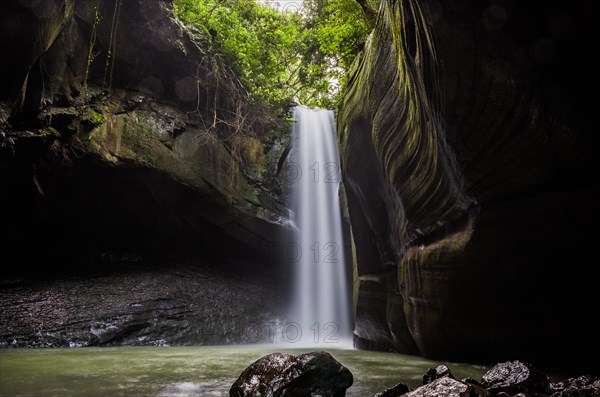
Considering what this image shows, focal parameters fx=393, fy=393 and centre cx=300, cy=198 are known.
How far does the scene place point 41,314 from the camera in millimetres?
7719

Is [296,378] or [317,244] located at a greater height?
[317,244]

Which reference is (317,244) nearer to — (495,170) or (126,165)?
(126,165)

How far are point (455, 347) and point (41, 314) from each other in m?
7.59

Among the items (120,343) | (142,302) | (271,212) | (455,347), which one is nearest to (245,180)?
(271,212)

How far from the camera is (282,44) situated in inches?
447

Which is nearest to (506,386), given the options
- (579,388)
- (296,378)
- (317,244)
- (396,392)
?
(579,388)

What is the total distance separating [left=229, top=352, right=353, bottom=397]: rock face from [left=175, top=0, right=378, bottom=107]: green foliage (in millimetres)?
7057

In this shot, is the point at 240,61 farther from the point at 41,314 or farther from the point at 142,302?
the point at 41,314

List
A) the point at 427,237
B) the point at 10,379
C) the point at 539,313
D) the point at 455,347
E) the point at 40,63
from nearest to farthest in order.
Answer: the point at 10,379
the point at 539,313
the point at 455,347
the point at 427,237
the point at 40,63

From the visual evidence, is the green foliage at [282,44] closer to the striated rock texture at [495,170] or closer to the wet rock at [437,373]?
the striated rock texture at [495,170]

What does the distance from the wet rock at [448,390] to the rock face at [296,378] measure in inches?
23.0

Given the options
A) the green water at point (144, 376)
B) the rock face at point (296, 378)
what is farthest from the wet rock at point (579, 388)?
the rock face at point (296, 378)

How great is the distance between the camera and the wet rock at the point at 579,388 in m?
2.19

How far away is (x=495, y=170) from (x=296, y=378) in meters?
2.75
